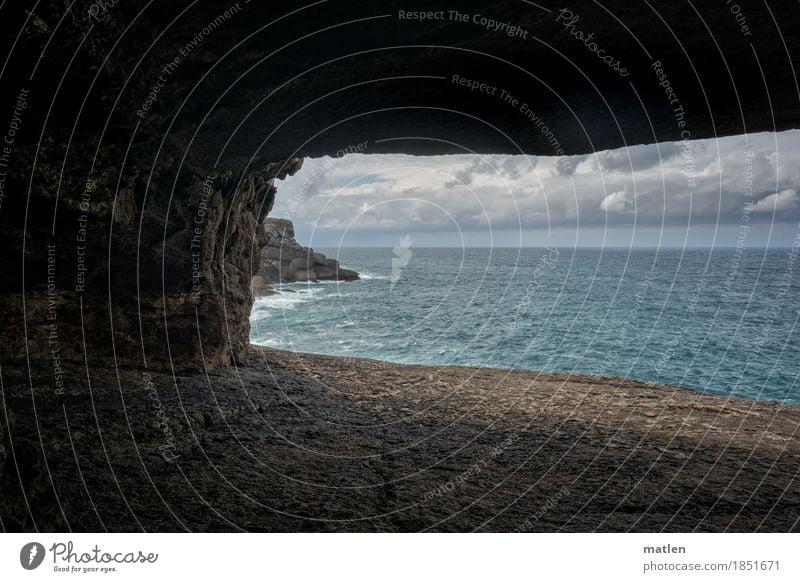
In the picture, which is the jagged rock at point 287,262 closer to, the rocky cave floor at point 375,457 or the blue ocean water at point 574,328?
the blue ocean water at point 574,328

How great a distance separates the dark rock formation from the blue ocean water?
1989mm

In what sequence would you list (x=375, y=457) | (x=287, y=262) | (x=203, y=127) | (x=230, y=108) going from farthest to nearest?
(x=287, y=262) → (x=203, y=127) → (x=230, y=108) → (x=375, y=457)

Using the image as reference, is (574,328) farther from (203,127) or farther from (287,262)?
(203,127)

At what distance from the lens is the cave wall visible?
5762 mm

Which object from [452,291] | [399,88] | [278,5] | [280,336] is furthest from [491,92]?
[452,291]

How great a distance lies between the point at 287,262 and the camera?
62.9 metres

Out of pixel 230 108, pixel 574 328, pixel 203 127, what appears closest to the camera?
pixel 230 108

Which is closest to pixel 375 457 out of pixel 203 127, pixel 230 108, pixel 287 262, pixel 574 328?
pixel 230 108

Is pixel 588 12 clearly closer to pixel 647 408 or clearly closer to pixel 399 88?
pixel 399 88

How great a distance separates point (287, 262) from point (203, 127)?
55.9 m

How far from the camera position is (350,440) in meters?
7.15

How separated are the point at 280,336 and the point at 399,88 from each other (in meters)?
31.4

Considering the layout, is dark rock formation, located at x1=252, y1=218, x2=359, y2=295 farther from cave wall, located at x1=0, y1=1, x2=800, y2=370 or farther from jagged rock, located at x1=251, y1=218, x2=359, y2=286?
cave wall, located at x1=0, y1=1, x2=800, y2=370

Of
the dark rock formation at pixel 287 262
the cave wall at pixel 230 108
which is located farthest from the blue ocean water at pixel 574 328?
the cave wall at pixel 230 108
